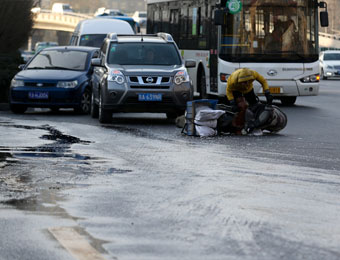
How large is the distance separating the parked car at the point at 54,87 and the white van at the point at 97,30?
34.3 ft

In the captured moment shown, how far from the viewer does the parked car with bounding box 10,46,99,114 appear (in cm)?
2295

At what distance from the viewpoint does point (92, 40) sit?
1357 inches

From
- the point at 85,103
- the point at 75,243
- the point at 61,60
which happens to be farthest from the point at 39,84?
the point at 75,243

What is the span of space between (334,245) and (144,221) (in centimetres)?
154

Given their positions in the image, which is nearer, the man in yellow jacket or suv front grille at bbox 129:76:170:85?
the man in yellow jacket

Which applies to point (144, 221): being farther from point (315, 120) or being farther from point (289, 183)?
point (315, 120)

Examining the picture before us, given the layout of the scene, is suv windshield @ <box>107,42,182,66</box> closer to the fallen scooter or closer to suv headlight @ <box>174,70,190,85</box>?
suv headlight @ <box>174,70,190,85</box>

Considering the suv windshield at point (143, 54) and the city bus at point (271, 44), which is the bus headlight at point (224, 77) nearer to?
the city bus at point (271, 44)

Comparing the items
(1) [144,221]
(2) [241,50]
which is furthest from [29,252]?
(2) [241,50]

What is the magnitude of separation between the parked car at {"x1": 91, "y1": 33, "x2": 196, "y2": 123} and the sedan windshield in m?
2.87

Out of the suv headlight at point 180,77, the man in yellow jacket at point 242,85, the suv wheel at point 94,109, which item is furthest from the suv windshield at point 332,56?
the man in yellow jacket at point 242,85

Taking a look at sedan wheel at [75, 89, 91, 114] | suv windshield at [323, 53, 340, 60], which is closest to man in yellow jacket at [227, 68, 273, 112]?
sedan wheel at [75, 89, 91, 114]

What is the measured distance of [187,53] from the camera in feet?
98.6

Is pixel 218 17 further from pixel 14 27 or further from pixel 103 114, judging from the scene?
pixel 14 27
